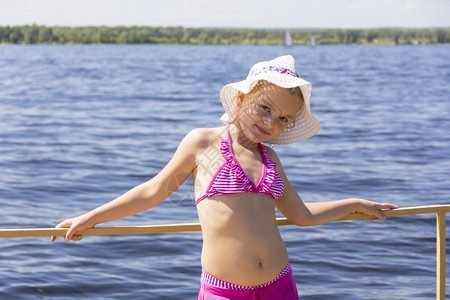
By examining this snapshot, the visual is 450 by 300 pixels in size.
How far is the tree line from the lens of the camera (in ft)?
317

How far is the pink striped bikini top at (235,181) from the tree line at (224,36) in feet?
308

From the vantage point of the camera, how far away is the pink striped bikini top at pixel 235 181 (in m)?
2.27

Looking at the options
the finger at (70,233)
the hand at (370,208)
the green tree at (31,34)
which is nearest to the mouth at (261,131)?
the hand at (370,208)

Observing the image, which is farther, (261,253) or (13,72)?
(13,72)

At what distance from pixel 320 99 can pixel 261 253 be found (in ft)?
82.2

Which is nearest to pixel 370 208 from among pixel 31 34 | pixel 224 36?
pixel 31 34

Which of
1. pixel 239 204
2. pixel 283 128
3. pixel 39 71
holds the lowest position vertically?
pixel 39 71

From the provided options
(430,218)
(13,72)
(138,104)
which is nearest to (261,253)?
(430,218)

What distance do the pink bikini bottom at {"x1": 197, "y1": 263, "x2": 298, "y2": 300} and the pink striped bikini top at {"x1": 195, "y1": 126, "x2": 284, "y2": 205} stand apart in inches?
11.1

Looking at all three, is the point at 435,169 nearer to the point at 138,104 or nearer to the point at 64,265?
the point at 64,265

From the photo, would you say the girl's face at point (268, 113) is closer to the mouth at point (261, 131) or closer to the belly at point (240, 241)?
the mouth at point (261, 131)

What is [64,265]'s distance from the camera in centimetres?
672

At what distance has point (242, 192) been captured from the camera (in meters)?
2.27

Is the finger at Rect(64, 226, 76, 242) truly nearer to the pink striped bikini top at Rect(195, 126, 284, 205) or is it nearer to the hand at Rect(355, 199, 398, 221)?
the pink striped bikini top at Rect(195, 126, 284, 205)
